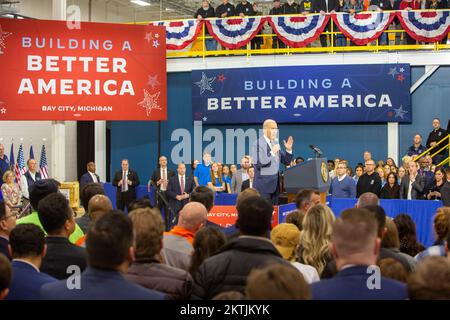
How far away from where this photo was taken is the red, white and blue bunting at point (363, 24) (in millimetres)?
18047

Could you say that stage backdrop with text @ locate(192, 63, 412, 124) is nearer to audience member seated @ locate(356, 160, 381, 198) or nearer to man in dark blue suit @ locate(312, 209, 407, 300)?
audience member seated @ locate(356, 160, 381, 198)

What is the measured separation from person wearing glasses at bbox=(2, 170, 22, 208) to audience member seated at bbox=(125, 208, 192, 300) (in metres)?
11.1

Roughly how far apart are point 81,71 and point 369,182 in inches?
278

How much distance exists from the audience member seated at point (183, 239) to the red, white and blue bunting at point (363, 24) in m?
14.1

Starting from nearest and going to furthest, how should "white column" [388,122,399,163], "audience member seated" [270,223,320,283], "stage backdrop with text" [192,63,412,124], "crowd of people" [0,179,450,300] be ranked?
"crowd of people" [0,179,450,300], "audience member seated" [270,223,320,283], "stage backdrop with text" [192,63,412,124], "white column" [388,122,399,163]

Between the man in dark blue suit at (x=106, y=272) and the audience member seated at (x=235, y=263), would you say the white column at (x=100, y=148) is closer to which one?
the audience member seated at (x=235, y=263)

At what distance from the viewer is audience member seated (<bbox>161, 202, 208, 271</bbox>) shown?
179 inches

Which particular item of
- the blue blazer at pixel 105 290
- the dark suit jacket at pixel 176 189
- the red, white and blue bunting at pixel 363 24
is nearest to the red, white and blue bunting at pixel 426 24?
the red, white and blue bunting at pixel 363 24

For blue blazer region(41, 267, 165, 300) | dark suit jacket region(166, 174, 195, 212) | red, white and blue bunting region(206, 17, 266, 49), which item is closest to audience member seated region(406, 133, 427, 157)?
red, white and blue bunting region(206, 17, 266, 49)

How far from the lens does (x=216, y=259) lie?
12.4 ft

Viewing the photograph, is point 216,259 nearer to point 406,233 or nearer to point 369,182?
point 406,233

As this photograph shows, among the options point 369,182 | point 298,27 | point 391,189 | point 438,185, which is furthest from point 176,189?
point 298,27
